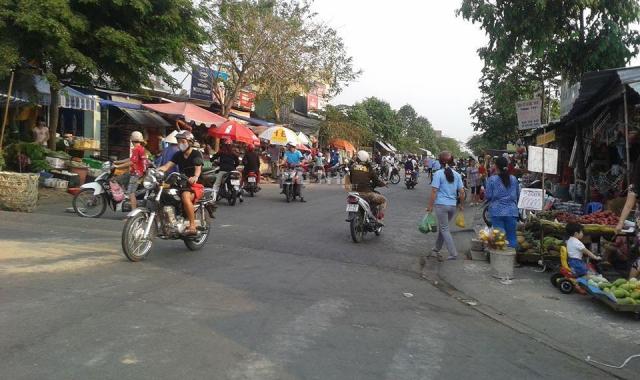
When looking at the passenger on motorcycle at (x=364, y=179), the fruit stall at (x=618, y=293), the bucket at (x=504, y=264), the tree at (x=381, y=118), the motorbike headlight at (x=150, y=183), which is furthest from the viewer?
the tree at (x=381, y=118)

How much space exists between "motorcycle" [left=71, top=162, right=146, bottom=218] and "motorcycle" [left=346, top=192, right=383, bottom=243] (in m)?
4.51

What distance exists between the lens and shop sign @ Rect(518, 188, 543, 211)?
975cm

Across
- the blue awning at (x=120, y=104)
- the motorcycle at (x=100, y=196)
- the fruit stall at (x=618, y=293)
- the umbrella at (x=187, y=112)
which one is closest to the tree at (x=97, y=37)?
the blue awning at (x=120, y=104)

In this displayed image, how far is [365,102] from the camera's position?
5875 centimetres

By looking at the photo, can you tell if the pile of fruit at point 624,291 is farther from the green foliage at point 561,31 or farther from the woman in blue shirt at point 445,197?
the green foliage at point 561,31

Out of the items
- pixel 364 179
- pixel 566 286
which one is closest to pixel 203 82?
pixel 364 179

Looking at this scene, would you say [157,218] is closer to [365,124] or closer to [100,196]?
[100,196]

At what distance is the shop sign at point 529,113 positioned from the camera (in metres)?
12.9

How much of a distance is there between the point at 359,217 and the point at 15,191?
7201 mm

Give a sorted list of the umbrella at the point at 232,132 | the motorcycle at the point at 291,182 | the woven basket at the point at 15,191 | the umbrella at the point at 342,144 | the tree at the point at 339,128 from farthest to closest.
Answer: the umbrella at the point at 342,144 < the tree at the point at 339,128 < the umbrella at the point at 232,132 < the motorcycle at the point at 291,182 < the woven basket at the point at 15,191

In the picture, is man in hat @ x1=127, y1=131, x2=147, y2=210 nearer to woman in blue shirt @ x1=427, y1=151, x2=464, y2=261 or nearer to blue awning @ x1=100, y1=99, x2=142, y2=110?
woman in blue shirt @ x1=427, y1=151, x2=464, y2=261

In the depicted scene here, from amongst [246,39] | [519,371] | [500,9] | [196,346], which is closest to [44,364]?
[196,346]

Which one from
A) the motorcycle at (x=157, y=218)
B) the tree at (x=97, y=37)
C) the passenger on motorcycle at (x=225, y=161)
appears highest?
the tree at (x=97, y=37)

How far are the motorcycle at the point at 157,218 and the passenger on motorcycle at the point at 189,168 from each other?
0.09m
